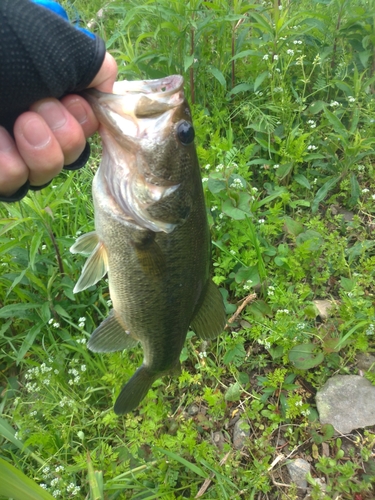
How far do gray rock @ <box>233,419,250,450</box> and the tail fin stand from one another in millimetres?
701

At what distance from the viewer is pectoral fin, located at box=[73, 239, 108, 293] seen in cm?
189

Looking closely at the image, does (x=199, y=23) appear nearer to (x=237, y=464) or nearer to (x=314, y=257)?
(x=314, y=257)

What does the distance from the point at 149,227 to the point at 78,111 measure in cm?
54

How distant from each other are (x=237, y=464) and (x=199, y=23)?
3.33 m

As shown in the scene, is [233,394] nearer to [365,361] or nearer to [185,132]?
[365,361]

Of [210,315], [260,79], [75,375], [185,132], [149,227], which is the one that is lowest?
[75,375]

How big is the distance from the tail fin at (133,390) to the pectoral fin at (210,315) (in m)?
0.36

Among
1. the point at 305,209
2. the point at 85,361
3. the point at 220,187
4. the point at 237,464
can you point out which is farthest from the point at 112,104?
the point at 305,209

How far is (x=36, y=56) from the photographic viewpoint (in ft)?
3.94

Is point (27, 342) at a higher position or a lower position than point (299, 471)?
higher

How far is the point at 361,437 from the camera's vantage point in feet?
7.71

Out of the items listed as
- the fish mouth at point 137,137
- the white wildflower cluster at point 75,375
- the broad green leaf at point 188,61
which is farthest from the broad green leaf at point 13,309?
the broad green leaf at point 188,61

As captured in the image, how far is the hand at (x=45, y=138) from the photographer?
1.38 meters

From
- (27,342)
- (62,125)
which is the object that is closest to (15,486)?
(62,125)
